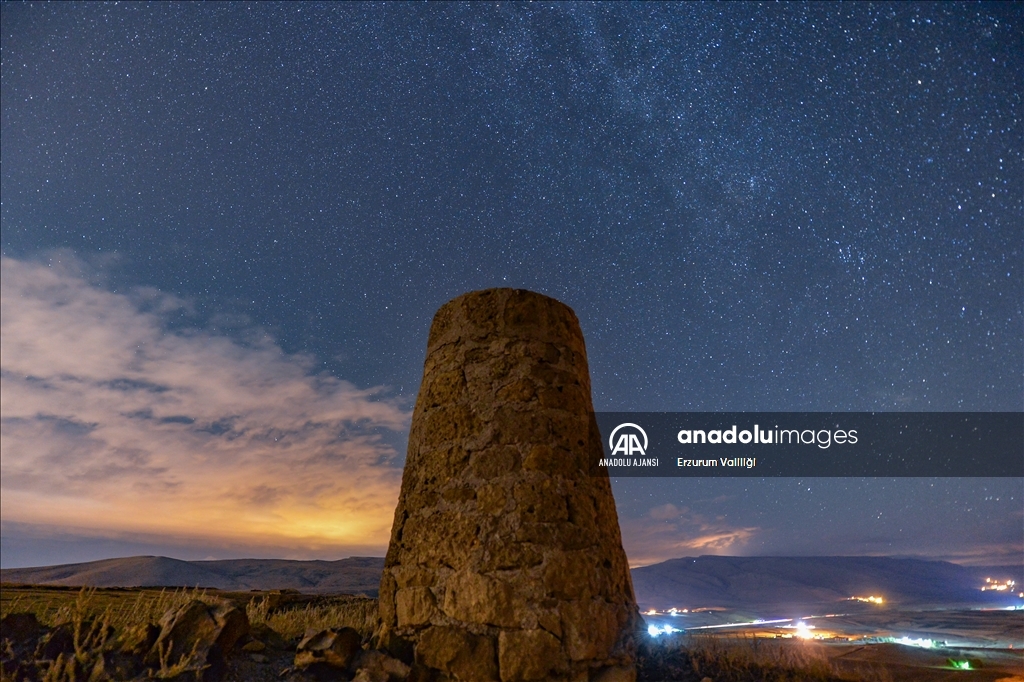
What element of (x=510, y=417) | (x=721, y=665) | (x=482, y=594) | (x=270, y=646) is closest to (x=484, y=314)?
(x=510, y=417)

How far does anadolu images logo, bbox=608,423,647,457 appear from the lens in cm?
744

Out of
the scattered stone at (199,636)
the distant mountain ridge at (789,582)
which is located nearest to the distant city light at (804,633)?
the scattered stone at (199,636)

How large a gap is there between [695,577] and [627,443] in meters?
109

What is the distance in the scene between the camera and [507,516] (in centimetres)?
490

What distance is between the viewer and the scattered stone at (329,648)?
15.8 ft

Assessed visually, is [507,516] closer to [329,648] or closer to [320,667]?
[329,648]

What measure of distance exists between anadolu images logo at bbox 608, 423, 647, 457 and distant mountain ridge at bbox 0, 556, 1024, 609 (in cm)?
4594

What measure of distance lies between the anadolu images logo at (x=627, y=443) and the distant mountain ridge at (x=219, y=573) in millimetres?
52566

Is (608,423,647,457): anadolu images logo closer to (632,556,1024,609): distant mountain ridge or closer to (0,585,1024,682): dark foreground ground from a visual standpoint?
(0,585,1024,682): dark foreground ground

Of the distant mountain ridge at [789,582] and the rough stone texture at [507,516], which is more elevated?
the rough stone texture at [507,516]

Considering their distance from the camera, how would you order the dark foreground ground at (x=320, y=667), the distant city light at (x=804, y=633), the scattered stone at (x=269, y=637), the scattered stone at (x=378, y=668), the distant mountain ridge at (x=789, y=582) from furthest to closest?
the distant mountain ridge at (x=789, y=582), the distant city light at (x=804, y=633), the scattered stone at (x=269, y=637), the dark foreground ground at (x=320, y=667), the scattered stone at (x=378, y=668)

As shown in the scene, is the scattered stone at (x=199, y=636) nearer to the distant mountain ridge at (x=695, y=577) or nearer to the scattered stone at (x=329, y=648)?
the scattered stone at (x=329, y=648)

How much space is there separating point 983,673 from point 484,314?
7519mm

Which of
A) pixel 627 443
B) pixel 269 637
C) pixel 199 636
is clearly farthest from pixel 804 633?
pixel 199 636
